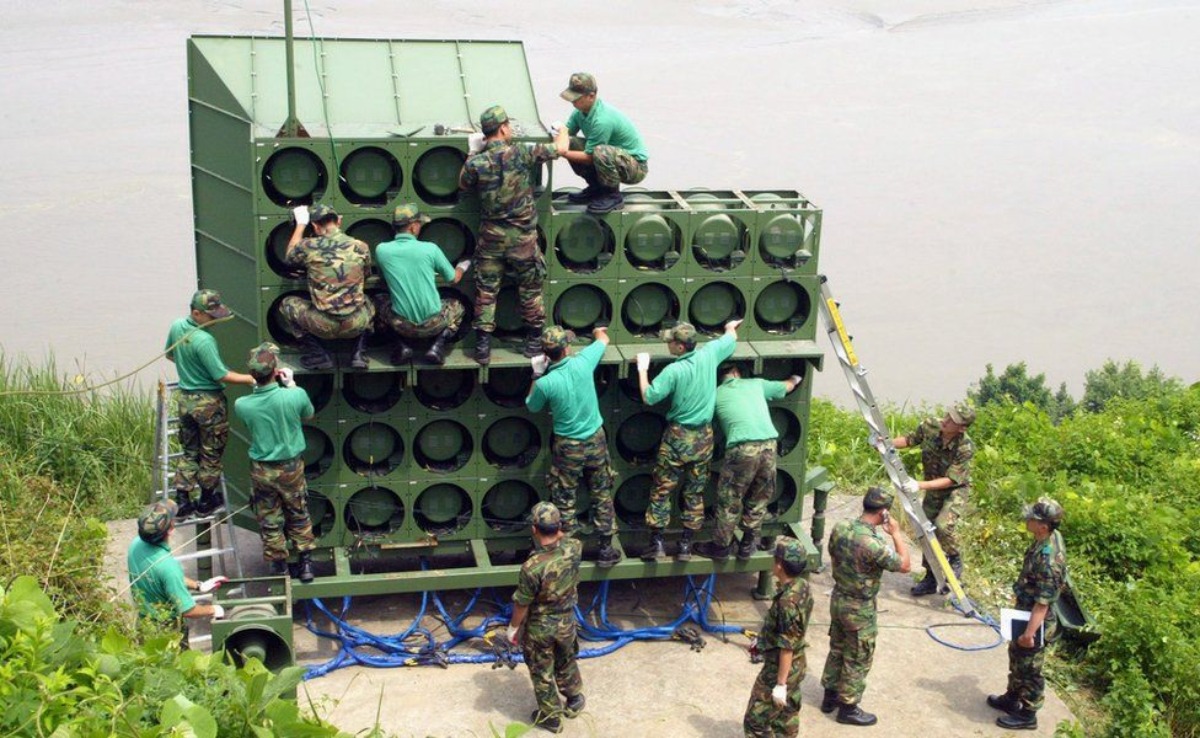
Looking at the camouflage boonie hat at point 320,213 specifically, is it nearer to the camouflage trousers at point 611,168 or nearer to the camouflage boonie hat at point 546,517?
the camouflage trousers at point 611,168

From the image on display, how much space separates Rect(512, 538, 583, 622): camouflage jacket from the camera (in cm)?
1009

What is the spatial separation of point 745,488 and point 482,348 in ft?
7.70

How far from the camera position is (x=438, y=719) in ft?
34.6

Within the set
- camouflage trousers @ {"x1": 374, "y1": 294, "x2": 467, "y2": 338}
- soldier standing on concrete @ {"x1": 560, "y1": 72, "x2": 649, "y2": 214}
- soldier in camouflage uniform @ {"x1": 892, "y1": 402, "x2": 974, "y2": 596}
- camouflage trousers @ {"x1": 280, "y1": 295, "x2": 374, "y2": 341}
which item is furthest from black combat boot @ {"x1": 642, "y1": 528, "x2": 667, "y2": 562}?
camouflage trousers @ {"x1": 280, "y1": 295, "x2": 374, "y2": 341}

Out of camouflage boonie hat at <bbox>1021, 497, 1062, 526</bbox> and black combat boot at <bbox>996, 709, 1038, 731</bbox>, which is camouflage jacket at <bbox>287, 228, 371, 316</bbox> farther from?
black combat boot at <bbox>996, 709, 1038, 731</bbox>

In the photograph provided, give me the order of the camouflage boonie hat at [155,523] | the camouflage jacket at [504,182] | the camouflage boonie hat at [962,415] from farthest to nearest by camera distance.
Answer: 1. the camouflage boonie hat at [962,415]
2. the camouflage jacket at [504,182]
3. the camouflage boonie hat at [155,523]

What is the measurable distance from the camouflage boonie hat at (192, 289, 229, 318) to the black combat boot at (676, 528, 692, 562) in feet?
13.1

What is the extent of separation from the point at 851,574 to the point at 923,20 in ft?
83.0

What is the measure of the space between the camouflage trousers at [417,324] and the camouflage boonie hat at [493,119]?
4.43 feet

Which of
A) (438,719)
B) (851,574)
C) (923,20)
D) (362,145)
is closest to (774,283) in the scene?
(851,574)

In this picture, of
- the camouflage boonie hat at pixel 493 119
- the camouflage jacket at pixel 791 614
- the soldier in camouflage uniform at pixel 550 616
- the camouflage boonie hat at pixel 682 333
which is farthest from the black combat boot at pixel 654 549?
the camouflage boonie hat at pixel 493 119

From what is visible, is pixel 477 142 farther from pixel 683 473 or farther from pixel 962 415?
pixel 962 415

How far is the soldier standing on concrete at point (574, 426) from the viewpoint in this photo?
11078 millimetres

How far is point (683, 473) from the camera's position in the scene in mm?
11828
